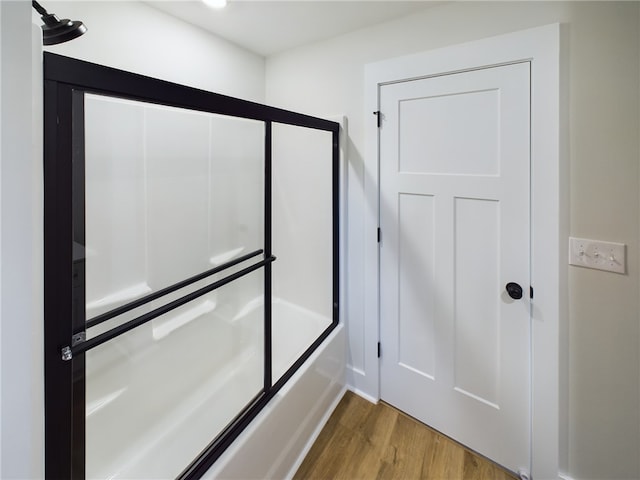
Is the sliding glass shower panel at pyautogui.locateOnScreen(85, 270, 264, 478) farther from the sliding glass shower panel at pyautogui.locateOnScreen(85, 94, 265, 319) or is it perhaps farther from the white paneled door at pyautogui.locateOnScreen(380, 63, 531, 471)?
the white paneled door at pyautogui.locateOnScreen(380, 63, 531, 471)

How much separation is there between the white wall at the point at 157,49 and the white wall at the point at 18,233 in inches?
40.8

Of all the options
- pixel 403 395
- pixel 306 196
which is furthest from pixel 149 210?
pixel 403 395

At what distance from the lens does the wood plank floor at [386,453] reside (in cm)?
155

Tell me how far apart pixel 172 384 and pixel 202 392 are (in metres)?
0.18

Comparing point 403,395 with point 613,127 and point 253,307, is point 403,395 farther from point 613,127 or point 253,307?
point 613,127

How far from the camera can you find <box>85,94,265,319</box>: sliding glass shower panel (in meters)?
1.49

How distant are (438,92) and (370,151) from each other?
464 mm

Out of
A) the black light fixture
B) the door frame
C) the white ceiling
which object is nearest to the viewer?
the black light fixture

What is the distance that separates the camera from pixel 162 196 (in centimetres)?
178

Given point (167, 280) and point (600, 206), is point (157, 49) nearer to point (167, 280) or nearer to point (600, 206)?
point (167, 280)

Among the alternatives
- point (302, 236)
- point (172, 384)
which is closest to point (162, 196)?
point (302, 236)

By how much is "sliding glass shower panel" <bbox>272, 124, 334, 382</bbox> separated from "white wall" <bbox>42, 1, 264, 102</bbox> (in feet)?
1.86

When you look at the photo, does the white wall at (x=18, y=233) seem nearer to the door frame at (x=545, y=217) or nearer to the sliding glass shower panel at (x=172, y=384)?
the sliding glass shower panel at (x=172, y=384)

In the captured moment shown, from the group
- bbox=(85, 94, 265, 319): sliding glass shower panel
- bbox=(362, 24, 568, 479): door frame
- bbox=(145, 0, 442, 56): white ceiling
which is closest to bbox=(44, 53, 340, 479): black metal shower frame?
bbox=(85, 94, 265, 319): sliding glass shower panel
